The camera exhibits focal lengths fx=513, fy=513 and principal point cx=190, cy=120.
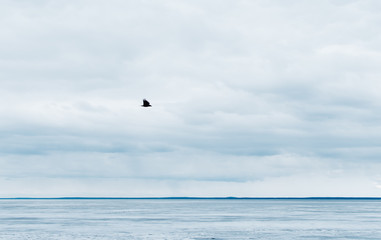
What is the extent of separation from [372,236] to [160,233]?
2408 cm

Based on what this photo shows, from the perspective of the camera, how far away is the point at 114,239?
2121 inches

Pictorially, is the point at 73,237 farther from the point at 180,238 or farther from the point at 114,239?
the point at 180,238

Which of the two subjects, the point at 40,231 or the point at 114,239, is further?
the point at 40,231

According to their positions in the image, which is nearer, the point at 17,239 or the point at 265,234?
the point at 17,239

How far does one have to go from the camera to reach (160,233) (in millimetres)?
60219

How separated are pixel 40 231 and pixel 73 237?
9766mm

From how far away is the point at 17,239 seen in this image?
53.9m

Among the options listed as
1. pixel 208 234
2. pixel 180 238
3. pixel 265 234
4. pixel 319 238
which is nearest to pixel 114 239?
pixel 180 238

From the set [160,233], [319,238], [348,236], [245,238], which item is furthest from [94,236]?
[348,236]

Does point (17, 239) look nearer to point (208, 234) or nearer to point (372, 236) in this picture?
point (208, 234)

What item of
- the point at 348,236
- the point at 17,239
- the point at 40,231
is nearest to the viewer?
the point at 17,239

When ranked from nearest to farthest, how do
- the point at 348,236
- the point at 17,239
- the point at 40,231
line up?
the point at 17,239, the point at 348,236, the point at 40,231

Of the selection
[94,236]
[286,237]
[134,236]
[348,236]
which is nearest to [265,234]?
[286,237]

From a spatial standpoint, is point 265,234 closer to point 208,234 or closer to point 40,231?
point 208,234
